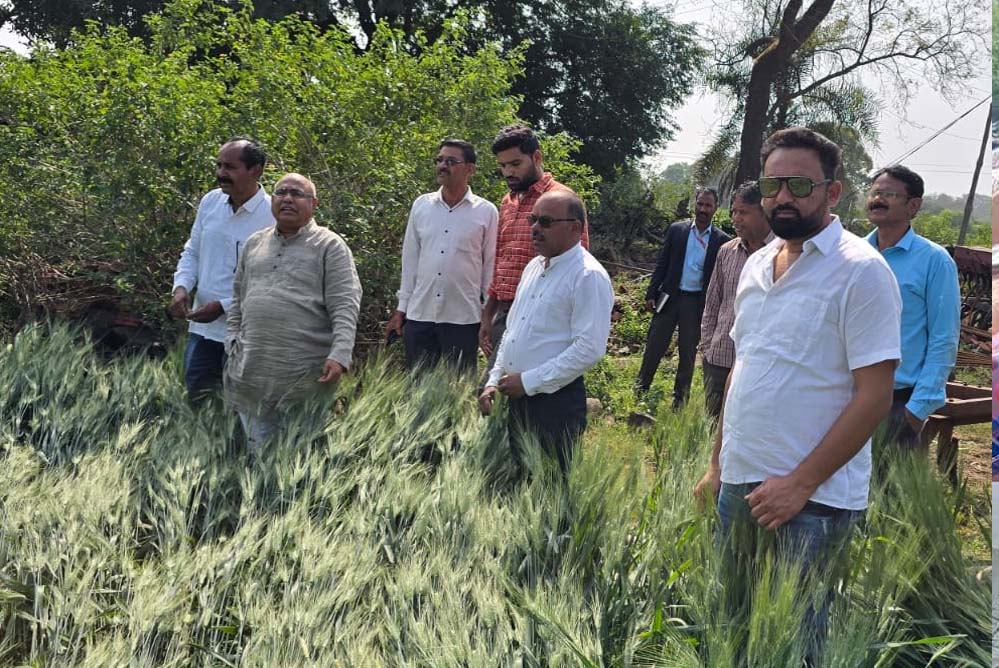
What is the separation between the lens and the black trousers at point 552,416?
12.1 feet

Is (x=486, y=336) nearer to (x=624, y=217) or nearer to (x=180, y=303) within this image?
(x=180, y=303)

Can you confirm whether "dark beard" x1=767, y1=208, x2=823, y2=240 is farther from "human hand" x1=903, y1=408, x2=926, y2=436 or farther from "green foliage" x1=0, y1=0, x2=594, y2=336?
"green foliage" x1=0, y1=0, x2=594, y2=336

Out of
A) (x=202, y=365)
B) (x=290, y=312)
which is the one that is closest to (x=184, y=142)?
(x=202, y=365)

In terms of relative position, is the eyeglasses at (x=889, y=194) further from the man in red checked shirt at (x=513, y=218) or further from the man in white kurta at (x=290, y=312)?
the man in white kurta at (x=290, y=312)

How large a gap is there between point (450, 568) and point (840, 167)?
148 centimetres

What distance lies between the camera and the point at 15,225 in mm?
7254

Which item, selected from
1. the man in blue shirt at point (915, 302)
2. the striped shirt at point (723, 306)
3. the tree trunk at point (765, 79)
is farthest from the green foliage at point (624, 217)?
the man in blue shirt at point (915, 302)

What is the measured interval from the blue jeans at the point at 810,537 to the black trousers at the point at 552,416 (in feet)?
4.11

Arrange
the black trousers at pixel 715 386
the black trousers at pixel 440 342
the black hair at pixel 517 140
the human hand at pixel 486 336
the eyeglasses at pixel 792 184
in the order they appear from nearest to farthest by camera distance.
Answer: the eyeglasses at pixel 792 184, the black hair at pixel 517 140, the human hand at pixel 486 336, the black trousers at pixel 715 386, the black trousers at pixel 440 342

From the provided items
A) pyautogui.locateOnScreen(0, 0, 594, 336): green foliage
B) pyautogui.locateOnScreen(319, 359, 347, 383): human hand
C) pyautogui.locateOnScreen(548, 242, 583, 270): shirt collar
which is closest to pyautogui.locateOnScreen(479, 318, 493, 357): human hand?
pyautogui.locateOnScreen(319, 359, 347, 383): human hand

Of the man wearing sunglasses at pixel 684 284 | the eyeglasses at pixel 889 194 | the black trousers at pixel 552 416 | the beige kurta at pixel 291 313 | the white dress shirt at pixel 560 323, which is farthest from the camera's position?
the man wearing sunglasses at pixel 684 284

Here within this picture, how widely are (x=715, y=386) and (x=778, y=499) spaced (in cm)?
259

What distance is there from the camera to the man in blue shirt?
3.72m

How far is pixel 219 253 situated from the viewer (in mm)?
4957
